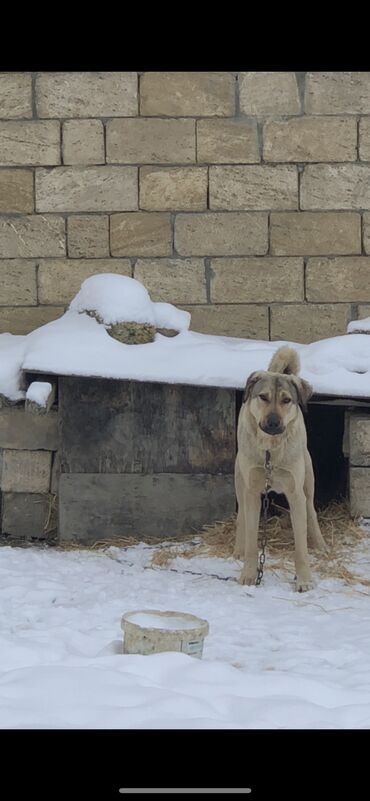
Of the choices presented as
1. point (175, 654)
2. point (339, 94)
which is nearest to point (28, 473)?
point (175, 654)

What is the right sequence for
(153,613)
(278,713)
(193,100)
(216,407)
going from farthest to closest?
(193,100), (216,407), (153,613), (278,713)

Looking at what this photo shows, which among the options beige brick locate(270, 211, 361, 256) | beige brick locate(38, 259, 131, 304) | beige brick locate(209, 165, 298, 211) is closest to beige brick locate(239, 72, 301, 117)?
beige brick locate(209, 165, 298, 211)

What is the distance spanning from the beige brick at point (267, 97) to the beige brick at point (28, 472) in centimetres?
323

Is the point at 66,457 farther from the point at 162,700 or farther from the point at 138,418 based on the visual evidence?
the point at 162,700

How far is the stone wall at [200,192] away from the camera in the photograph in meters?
8.38

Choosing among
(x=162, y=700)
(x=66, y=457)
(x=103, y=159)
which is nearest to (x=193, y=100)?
(x=103, y=159)

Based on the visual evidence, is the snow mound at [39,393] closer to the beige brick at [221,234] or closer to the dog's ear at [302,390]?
the dog's ear at [302,390]

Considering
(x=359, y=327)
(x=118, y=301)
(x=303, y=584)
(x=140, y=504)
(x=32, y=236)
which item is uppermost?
(x=32, y=236)

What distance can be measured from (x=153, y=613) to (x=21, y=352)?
11.1ft

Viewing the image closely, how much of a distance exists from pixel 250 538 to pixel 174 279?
297 centimetres

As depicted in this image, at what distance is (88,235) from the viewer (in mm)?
8508

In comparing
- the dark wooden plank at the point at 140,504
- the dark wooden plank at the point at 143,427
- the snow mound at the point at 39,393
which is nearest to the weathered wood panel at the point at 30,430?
the dark wooden plank at the point at 143,427

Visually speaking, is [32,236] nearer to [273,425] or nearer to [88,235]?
[88,235]

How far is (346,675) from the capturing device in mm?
4352
